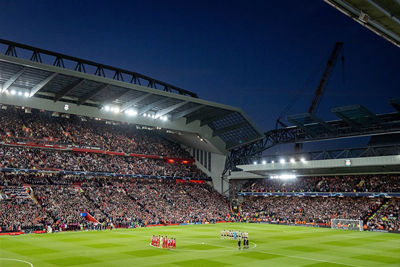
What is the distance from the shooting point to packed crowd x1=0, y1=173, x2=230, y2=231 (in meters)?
48.6

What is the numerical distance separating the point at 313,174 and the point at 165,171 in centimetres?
2886

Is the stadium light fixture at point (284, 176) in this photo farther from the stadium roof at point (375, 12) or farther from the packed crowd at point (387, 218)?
the stadium roof at point (375, 12)

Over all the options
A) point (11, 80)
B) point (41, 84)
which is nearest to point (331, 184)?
point (41, 84)

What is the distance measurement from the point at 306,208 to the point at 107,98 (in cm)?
4019

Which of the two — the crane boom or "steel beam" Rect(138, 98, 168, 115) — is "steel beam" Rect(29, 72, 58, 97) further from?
the crane boom

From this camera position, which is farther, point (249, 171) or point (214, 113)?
point (249, 171)

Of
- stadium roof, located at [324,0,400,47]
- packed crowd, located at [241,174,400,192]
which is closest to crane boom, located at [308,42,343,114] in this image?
packed crowd, located at [241,174,400,192]

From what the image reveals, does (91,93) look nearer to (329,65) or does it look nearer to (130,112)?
(130,112)

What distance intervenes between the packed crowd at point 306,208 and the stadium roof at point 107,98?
1353cm

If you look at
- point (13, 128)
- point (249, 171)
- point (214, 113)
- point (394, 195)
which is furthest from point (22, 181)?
point (394, 195)

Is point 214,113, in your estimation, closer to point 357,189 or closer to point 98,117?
point 98,117

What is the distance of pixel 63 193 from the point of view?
184 ft

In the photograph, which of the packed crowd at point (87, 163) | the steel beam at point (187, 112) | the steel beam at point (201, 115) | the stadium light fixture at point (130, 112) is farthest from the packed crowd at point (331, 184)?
the stadium light fixture at point (130, 112)

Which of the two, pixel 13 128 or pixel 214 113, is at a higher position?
pixel 214 113
